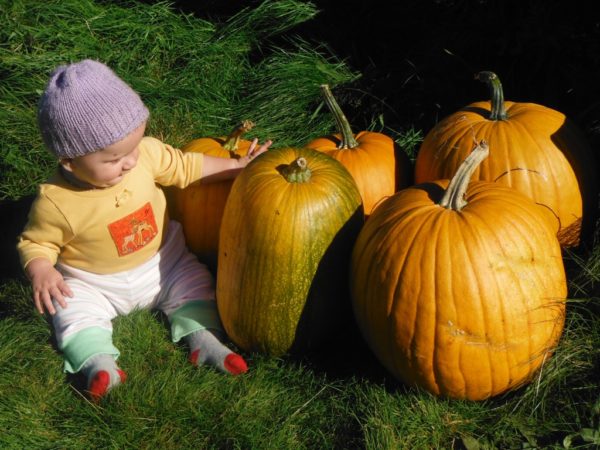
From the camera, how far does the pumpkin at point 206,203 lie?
325 centimetres

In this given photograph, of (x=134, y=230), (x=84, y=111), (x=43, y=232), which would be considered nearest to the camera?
(x=84, y=111)

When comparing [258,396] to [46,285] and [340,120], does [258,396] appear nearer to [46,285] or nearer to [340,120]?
[46,285]

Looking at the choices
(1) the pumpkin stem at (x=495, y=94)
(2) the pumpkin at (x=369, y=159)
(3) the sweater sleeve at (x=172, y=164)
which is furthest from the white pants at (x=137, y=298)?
(1) the pumpkin stem at (x=495, y=94)

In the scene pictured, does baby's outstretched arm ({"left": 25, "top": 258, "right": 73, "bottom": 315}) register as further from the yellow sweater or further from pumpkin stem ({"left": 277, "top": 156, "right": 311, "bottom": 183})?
pumpkin stem ({"left": 277, "top": 156, "right": 311, "bottom": 183})

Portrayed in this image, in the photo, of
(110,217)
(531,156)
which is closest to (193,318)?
(110,217)

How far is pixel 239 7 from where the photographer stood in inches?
200

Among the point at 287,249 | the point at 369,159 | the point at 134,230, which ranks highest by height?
the point at 369,159

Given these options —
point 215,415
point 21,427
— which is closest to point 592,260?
point 215,415

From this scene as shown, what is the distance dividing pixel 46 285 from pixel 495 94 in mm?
2011

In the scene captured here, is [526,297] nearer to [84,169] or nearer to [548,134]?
[548,134]

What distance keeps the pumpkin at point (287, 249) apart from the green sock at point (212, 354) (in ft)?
0.26

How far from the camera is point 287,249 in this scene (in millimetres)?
2627

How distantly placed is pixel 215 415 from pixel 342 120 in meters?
1.40

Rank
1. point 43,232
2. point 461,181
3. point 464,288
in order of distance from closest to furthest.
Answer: point 464,288, point 461,181, point 43,232
